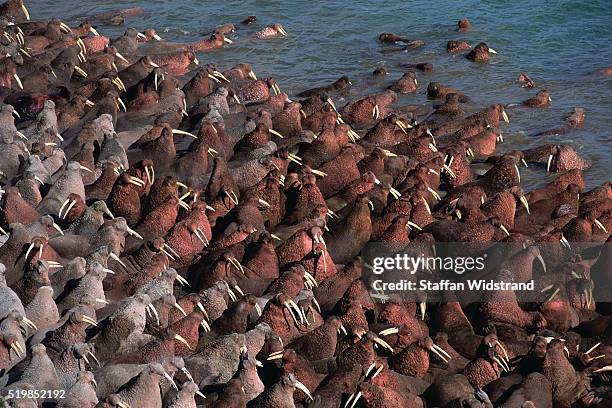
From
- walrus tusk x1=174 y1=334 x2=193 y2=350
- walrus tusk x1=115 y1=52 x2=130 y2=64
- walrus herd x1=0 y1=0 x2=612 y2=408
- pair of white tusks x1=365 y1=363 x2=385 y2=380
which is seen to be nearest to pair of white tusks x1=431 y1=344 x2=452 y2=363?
walrus herd x1=0 y1=0 x2=612 y2=408

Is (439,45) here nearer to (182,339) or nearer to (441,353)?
(441,353)

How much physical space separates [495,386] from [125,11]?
19.7 metres

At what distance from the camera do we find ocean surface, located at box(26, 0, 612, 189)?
20.4 metres

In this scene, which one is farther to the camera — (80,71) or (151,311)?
(80,71)

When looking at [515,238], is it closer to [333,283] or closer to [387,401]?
[333,283]

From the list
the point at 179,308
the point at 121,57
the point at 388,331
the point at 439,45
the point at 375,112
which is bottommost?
the point at 439,45

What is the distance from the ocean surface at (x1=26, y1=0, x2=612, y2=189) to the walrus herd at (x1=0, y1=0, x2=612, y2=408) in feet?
2.79

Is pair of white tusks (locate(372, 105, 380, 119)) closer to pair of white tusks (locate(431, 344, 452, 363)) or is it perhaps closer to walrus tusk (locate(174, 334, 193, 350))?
pair of white tusks (locate(431, 344, 452, 363))

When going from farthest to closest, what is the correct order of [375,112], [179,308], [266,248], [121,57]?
[121,57] → [375,112] → [266,248] → [179,308]

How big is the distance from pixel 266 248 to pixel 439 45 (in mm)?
13116

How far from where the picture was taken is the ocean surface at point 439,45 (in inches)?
804

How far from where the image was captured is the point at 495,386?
10.5 m

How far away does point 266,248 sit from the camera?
12812 mm

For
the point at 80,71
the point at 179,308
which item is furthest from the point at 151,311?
the point at 80,71
